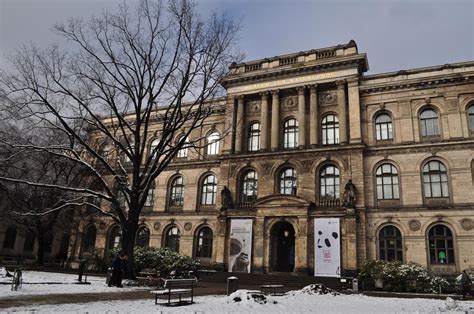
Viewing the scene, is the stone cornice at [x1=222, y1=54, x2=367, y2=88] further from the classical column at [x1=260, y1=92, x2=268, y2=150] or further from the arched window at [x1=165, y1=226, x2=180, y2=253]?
the arched window at [x1=165, y1=226, x2=180, y2=253]

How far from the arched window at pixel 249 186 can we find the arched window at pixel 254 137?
7.76 feet

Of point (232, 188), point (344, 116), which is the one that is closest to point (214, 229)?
point (232, 188)

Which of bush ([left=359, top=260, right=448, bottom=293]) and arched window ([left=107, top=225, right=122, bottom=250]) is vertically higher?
arched window ([left=107, top=225, right=122, bottom=250])

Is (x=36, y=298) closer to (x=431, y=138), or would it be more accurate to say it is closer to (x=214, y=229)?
(x=214, y=229)

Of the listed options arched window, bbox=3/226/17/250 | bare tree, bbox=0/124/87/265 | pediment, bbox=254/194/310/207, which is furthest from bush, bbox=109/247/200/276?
arched window, bbox=3/226/17/250

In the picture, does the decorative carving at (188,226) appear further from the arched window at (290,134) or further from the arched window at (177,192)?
the arched window at (290,134)

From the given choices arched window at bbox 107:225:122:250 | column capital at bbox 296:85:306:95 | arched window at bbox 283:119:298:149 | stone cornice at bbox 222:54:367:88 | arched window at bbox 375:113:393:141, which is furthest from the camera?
arched window at bbox 107:225:122:250

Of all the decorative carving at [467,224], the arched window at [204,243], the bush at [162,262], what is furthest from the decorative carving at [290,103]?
the decorative carving at [467,224]

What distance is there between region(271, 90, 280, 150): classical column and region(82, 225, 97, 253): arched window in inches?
846

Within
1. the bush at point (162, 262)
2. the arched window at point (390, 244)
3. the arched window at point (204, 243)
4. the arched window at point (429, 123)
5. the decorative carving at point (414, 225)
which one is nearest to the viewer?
the decorative carving at point (414, 225)

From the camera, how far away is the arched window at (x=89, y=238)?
40438 millimetres

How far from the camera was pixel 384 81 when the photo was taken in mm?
31266

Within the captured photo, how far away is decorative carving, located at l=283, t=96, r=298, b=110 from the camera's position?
34.1 meters

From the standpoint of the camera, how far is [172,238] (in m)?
35.9
